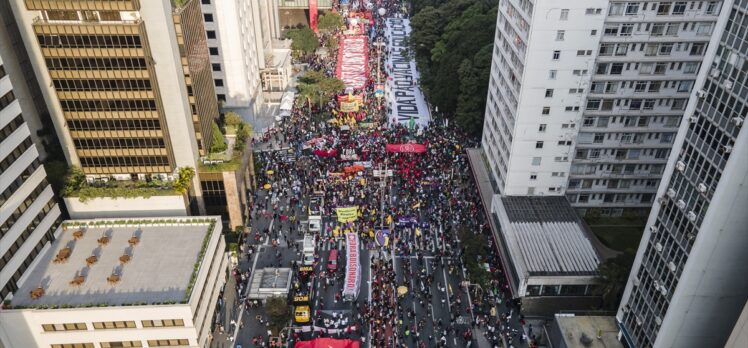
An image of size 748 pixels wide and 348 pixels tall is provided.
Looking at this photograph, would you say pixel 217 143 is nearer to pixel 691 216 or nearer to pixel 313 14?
pixel 691 216

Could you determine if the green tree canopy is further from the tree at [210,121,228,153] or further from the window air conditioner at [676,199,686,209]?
the window air conditioner at [676,199,686,209]

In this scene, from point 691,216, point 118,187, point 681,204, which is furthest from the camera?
point 118,187

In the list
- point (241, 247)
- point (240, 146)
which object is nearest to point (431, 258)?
point (241, 247)

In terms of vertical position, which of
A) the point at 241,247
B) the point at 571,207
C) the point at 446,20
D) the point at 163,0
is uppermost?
the point at 163,0

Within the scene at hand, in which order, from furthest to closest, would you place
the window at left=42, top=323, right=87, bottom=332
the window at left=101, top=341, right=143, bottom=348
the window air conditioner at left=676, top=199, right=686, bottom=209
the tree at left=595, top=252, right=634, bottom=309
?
1. the tree at left=595, top=252, right=634, bottom=309
2. the window at left=101, top=341, right=143, bottom=348
3. the window at left=42, top=323, right=87, bottom=332
4. the window air conditioner at left=676, top=199, right=686, bottom=209

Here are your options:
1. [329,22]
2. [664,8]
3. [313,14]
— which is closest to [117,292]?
[664,8]

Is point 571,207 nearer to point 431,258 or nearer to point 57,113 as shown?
point 431,258

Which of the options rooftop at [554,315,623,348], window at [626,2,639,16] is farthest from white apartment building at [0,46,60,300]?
window at [626,2,639,16]
